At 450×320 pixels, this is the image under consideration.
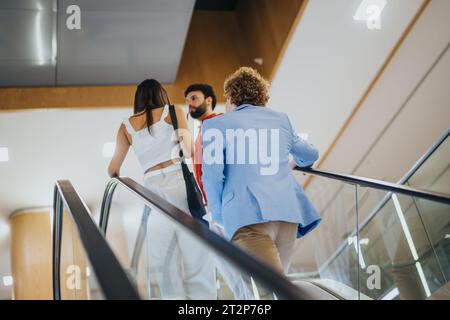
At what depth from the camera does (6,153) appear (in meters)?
8.23

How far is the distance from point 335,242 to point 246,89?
1786mm

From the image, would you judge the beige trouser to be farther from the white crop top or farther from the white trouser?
the white crop top

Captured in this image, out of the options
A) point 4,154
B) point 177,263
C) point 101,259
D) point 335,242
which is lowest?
point 101,259

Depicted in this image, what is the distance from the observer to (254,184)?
9.57 ft

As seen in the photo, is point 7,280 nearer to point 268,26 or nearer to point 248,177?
point 268,26

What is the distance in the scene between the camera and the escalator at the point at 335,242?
2805mm

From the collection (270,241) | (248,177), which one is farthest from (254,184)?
(270,241)

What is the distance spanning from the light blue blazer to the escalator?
302 millimetres

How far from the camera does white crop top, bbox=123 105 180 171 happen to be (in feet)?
12.6

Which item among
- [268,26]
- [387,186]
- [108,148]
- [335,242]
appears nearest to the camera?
[387,186]

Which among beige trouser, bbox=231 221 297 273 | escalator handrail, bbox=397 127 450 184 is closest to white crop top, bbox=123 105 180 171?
beige trouser, bbox=231 221 297 273

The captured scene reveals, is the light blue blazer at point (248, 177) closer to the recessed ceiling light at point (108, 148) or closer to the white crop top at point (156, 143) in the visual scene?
the white crop top at point (156, 143)

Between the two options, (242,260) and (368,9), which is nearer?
(242,260)

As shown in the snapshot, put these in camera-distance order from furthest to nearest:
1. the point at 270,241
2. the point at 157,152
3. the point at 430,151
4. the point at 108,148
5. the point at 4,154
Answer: the point at 108,148
the point at 4,154
the point at 430,151
the point at 157,152
the point at 270,241
